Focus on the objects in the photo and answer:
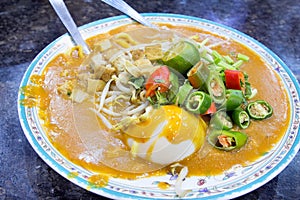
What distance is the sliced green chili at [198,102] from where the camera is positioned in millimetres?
→ 1379

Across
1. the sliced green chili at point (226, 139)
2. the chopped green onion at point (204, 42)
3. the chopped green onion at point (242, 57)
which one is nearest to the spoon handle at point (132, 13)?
the chopped green onion at point (204, 42)

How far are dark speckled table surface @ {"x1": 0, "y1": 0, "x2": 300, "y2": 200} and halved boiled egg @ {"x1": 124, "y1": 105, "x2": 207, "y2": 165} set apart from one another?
22cm

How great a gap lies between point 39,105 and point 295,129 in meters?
0.91

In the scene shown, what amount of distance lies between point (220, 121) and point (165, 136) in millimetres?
230

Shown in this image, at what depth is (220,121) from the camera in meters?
1.41

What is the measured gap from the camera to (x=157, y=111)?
1338 millimetres

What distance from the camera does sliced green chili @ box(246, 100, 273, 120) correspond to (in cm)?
150

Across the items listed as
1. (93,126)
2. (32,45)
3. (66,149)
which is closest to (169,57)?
(93,126)

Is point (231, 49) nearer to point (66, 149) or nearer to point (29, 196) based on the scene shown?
point (66, 149)

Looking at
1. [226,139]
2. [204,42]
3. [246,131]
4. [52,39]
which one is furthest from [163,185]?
[52,39]

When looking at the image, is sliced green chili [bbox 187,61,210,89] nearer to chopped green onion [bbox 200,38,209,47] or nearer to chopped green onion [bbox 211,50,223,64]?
chopped green onion [bbox 211,50,223,64]

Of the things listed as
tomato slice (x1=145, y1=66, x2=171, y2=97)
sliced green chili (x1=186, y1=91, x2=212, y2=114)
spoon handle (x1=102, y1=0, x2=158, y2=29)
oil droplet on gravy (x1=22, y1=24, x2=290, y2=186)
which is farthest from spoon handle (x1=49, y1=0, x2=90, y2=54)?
sliced green chili (x1=186, y1=91, x2=212, y2=114)

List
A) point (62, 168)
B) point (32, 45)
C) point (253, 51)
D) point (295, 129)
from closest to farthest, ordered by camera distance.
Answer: point (62, 168), point (295, 129), point (253, 51), point (32, 45)

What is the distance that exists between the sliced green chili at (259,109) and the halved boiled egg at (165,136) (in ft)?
0.87
